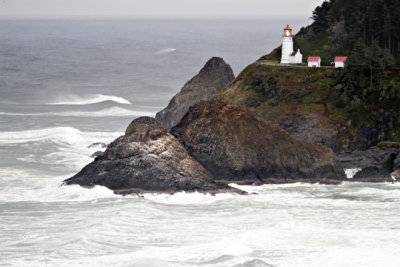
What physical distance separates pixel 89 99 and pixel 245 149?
7226cm

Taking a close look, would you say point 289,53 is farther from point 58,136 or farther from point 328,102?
point 58,136

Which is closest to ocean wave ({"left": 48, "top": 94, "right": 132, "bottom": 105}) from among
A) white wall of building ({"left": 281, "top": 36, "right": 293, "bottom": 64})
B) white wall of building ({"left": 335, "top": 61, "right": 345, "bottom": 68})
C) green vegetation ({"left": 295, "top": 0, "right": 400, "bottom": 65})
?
green vegetation ({"left": 295, "top": 0, "right": 400, "bottom": 65})

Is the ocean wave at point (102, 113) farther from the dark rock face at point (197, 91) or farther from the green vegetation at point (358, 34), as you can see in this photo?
the green vegetation at point (358, 34)

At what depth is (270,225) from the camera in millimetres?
45688

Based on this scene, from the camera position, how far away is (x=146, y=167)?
53000mm

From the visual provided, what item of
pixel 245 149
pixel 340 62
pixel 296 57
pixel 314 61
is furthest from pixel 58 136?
pixel 340 62

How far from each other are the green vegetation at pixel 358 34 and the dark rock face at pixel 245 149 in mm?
22357

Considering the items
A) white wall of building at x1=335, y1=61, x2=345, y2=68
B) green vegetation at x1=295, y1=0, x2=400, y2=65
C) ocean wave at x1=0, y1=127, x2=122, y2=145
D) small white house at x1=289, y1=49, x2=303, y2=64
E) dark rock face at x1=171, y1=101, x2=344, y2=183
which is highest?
green vegetation at x1=295, y1=0, x2=400, y2=65

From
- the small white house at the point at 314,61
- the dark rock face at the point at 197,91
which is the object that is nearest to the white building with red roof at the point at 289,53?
the small white house at the point at 314,61

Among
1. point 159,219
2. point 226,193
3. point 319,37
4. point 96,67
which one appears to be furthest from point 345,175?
point 96,67

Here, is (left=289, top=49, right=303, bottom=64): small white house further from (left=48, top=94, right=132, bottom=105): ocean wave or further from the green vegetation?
(left=48, top=94, right=132, bottom=105): ocean wave

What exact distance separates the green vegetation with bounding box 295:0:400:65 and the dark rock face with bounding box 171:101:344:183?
880 inches

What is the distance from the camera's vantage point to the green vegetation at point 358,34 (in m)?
80.1

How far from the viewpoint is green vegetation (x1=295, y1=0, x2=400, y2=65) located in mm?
80062
